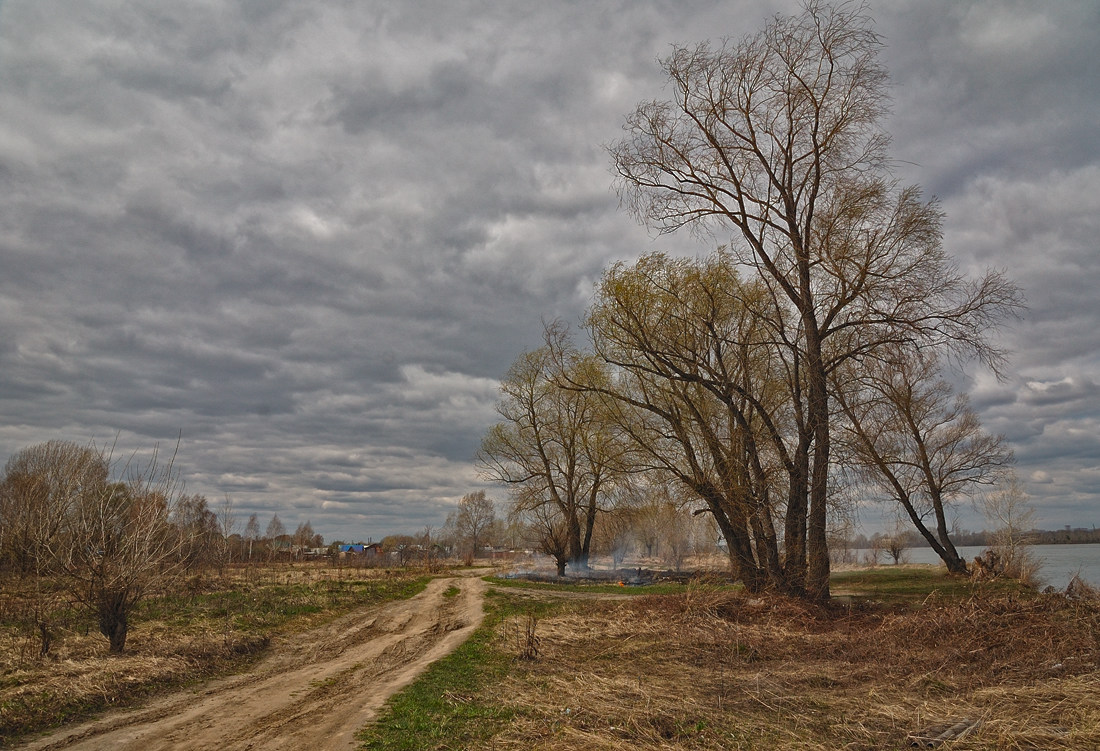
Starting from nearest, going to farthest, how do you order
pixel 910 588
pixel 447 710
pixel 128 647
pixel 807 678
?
pixel 447 710 < pixel 807 678 < pixel 128 647 < pixel 910 588

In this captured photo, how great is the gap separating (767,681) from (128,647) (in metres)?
11.2

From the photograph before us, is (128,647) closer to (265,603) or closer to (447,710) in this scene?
(447,710)

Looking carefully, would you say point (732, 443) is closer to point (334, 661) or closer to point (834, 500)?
point (834, 500)

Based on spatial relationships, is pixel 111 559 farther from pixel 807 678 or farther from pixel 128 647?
pixel 807 678

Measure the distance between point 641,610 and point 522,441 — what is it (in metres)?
21.7

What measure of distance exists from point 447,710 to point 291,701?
244 cm

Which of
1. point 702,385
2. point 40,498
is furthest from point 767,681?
point 40,498

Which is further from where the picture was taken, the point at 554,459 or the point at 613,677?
the point at 554,459

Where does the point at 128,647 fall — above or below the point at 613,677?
below

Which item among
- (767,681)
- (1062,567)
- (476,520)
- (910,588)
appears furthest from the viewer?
(476,520)

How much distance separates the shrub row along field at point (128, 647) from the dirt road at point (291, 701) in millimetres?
589

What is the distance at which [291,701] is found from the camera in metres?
8.65

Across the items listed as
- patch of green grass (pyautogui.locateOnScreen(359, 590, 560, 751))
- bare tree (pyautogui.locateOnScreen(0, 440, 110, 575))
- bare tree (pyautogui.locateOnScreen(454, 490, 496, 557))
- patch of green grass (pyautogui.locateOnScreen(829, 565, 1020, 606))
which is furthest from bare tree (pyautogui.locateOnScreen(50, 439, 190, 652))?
bare tree (pyautogui.locateOnScreen(454, 490, 496, 557))

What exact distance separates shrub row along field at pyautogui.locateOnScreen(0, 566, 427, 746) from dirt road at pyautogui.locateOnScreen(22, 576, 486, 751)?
0.59 metres
